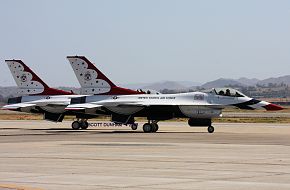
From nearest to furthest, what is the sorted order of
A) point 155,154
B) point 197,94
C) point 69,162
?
point 69,162, point 155,154, point 197,94

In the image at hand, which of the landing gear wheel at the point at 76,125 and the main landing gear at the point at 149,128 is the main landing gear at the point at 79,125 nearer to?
the landing gear wheel at the point at 76,125

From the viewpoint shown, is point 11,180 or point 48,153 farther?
point 48,153

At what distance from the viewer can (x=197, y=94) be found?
5119 centimetres

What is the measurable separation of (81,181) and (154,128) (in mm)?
34220

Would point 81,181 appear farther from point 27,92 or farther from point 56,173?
point 27,92

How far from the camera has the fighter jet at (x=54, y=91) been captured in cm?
5550

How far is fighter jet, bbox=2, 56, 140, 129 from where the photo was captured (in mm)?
55500

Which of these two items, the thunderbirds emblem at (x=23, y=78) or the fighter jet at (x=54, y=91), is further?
the thunderbirds emblem at (x=23, y=78)

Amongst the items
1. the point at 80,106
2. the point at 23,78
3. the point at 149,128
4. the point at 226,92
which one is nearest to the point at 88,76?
the point at 80,106

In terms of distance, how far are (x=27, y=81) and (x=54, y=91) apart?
8.28 ft

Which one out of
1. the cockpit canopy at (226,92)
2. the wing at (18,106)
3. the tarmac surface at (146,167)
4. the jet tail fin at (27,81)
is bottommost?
the tarmac surface at (146,167)

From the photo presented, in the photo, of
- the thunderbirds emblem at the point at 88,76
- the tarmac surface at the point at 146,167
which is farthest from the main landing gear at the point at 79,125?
the tarmac surface at the point at 146,167

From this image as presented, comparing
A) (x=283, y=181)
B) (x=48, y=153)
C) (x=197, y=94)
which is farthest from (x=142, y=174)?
(x=197, y=94)

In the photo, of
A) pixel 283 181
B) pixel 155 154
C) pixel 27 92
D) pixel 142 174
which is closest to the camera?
pixel 283 181
